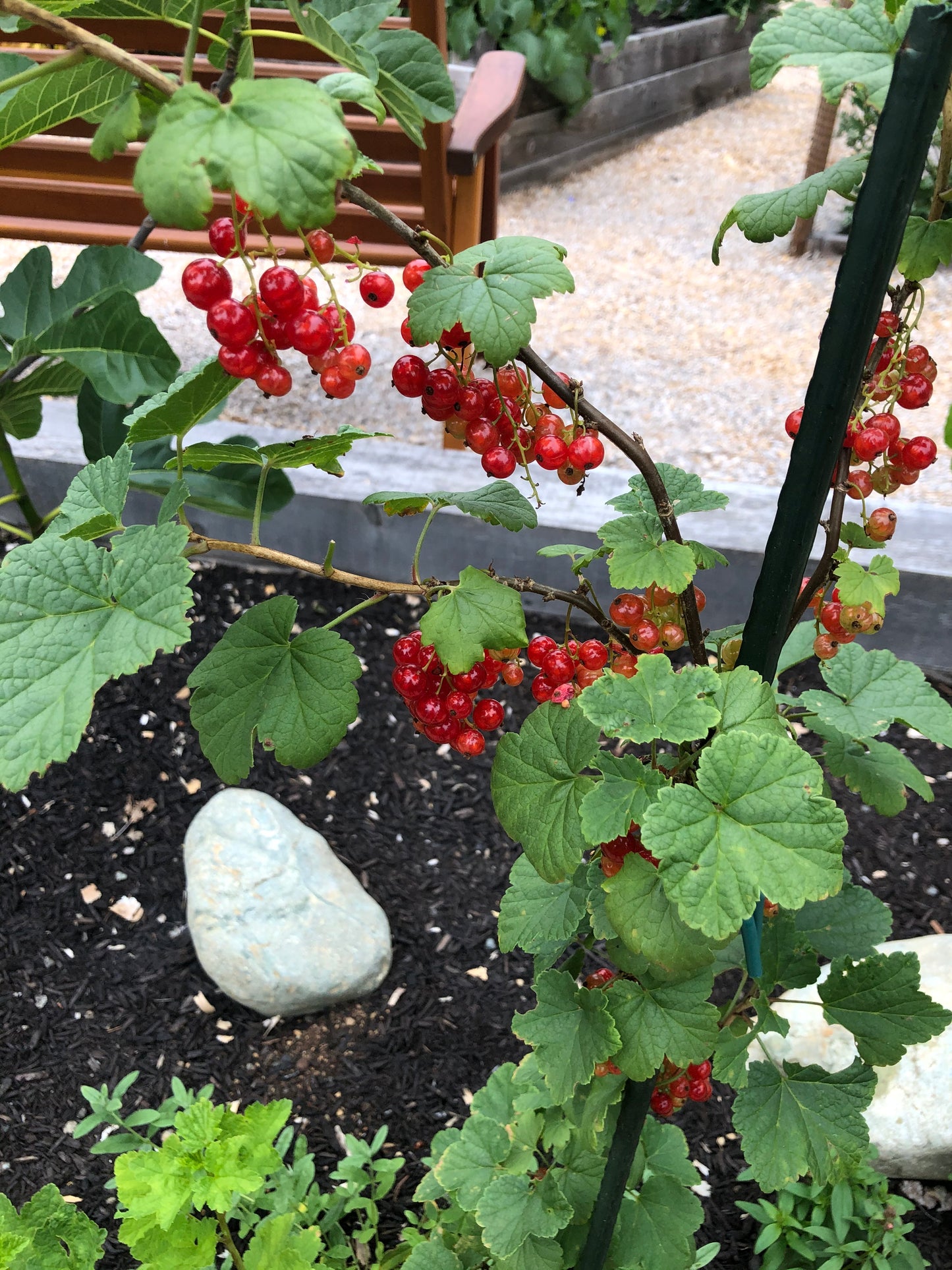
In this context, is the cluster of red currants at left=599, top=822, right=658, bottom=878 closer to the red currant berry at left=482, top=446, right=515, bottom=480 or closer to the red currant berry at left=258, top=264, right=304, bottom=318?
the red currant berry at left=482, top=446, right=515, bottom=480

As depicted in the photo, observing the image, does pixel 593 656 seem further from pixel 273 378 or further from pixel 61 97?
pixel 61 97

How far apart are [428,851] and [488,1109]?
2.70 ft

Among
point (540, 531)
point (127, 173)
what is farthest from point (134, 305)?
point (127, 173)

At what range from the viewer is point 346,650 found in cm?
71

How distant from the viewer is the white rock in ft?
4.69

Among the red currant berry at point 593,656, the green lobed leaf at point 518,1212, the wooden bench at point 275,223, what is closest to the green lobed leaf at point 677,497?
the red currant berry at point 593,656

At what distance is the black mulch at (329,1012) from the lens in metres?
1.56

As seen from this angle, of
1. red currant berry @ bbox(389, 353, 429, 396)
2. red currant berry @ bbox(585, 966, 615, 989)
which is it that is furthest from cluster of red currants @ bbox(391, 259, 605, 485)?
red currant berry @ bbox(585, 966, 615, 989)

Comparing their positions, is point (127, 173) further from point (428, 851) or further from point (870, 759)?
point (870, 759)

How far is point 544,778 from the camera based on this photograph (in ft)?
2.28

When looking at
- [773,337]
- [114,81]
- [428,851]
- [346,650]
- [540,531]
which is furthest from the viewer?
[773,337]

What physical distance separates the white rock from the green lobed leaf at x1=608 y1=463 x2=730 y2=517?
91cm

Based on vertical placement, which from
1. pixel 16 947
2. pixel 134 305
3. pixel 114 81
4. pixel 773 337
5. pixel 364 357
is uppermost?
pixel 114 81

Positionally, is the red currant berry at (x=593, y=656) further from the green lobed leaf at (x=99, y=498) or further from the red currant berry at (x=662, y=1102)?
the red currant berry at (x=662, y=1102)
